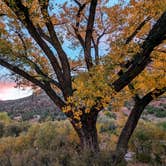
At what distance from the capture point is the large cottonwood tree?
32.8 feet

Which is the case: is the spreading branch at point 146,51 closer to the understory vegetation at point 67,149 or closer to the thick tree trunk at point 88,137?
the thick tree trunk at point 88,137

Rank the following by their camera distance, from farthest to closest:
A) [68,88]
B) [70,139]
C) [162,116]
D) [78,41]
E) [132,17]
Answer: [162,116], [70,139], [78,41], [132,17], [68,88]

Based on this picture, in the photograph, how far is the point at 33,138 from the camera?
22594 millimetres

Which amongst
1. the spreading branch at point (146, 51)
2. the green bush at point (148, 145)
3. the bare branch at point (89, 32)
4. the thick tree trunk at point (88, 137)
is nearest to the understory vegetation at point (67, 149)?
the green bush at point (148, 145)

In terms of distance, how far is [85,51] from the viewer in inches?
513

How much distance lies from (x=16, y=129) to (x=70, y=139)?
18.3 m

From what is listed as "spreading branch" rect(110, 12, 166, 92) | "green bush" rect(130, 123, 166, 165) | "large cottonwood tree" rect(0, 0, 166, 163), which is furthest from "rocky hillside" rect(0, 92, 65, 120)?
"spreading branch" rect(110, 12, 166, 92)

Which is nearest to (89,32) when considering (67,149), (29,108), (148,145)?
(67,149)

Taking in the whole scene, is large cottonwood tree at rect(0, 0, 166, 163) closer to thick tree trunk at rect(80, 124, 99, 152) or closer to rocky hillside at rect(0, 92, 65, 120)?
thick tree trunk at rect(80, 124, 99, 152)

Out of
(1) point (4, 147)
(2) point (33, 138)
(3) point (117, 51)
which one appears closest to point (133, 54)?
(3) point (117, 51)

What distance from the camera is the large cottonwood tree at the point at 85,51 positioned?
32.8 ft

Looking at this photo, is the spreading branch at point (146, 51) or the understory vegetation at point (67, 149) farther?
the understory vegetation at point (67, 149)

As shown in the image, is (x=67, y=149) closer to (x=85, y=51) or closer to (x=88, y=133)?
(x=88, y=133)

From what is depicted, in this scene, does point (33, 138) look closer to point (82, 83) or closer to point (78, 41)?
point (78, 41)
